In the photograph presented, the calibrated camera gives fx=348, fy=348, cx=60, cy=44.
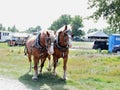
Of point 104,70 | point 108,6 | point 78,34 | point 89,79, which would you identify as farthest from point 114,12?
point 78,34

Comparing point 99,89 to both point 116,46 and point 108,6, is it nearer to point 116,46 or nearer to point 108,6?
point 108,6

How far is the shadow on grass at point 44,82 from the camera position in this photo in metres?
12.2

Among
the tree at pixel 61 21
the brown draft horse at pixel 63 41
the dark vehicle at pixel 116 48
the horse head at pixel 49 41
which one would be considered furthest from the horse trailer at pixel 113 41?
the tree at pixel 61 21

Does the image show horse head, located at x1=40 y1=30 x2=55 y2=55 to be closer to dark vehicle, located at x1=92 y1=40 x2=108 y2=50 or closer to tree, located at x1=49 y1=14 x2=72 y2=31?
dark vehicle, located at x1=92 y1=40 x2=108 y2=50

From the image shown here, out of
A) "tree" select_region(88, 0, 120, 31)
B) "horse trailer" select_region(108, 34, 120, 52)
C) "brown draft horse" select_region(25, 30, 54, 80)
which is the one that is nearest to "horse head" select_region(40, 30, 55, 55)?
"brown draft horse" select_region(25, 30, 54, 80)

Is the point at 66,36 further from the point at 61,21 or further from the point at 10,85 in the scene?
the point at 61,21

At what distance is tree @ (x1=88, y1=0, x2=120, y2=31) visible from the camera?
27522mm

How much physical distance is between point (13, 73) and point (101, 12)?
16.2 m

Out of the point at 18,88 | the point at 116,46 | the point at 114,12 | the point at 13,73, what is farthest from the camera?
the point at 116,46

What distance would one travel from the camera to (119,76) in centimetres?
1648

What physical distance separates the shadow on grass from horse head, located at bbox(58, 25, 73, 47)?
4.97 ft

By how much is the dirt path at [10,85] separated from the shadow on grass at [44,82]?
0.23 m

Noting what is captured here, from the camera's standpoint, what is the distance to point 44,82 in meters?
13.2

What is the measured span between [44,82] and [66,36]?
6.37ft
